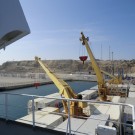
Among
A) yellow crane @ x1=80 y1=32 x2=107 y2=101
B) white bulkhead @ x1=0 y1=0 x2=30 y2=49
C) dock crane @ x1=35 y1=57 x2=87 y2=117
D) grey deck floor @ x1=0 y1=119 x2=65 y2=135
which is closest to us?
white bulkhead @ x1=0 y1=0 x2=30 y2=49

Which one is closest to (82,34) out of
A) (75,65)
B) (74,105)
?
(74,105)

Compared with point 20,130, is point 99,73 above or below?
above

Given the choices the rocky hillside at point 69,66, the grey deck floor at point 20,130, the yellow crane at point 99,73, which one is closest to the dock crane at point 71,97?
the yellow crane at point 99,73

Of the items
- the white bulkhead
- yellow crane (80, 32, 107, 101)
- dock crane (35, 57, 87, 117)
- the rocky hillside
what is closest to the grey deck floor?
the white bulkhead

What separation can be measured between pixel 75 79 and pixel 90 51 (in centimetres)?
5176

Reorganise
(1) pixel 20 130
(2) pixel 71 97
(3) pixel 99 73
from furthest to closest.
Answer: (3) pixel 99 73 → (2) pixel 71 97 → (1) pixel 20 130

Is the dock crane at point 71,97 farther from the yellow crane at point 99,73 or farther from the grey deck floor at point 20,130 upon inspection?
the grey deck floor at point 20,130

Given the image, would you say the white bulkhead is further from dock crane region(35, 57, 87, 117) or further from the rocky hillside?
the rocky hillside

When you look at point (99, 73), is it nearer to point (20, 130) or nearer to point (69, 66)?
point (20, 130)

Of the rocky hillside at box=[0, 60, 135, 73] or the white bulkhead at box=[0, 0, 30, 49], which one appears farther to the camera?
the rocky hillside at box=[0, 60, 135, 73]

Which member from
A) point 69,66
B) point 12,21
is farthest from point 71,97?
point 69,66

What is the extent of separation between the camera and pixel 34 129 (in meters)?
5.44

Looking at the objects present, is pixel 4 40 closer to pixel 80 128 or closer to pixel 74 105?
pixel 80 128

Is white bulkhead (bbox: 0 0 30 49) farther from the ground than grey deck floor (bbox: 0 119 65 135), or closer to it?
farther from the ground
